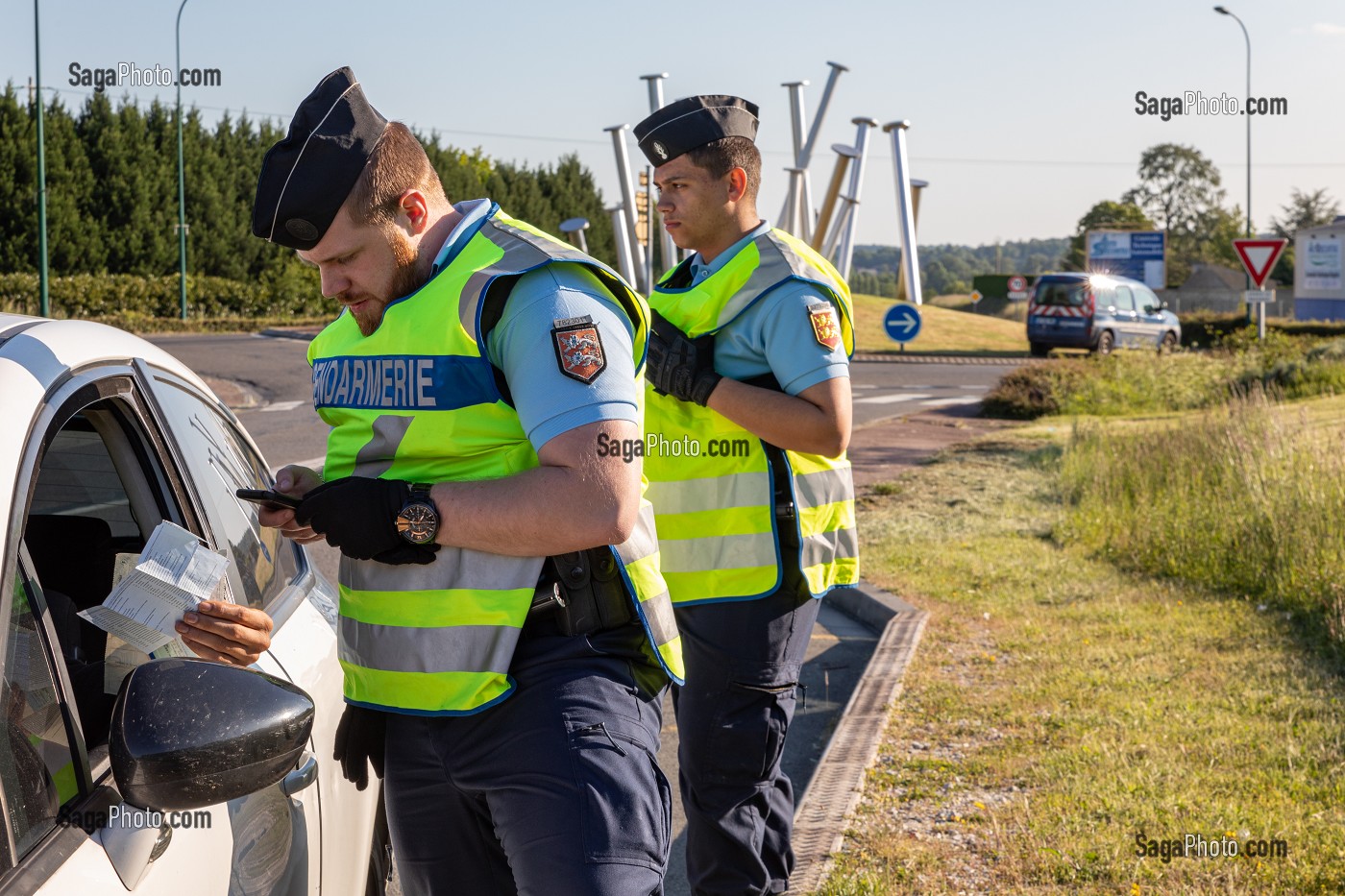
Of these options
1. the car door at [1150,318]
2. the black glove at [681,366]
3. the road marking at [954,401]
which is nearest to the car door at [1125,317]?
the car door at [1150,318]

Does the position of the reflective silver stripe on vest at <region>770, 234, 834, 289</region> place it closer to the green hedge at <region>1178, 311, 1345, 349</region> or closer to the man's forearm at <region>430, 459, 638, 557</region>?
the man's forearm at <region>430, 459, 638, 557</region>

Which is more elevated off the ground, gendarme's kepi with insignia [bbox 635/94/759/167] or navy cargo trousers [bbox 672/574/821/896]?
gendarme's kepi with insignia [bbox 635/94/759/167]

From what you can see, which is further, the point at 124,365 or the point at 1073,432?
the point at 1073,432

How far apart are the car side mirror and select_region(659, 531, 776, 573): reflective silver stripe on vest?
1.61 metres

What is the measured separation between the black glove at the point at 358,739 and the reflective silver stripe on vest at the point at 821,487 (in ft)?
4.55

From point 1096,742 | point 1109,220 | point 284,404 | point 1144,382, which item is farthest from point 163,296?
point 1109,220

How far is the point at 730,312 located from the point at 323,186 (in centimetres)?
149

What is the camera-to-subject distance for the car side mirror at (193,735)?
1.48 meters

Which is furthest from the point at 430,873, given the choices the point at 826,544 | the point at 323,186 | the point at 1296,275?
the point at 1296,275

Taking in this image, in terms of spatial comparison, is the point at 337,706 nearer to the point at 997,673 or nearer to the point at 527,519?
the point at 527,519

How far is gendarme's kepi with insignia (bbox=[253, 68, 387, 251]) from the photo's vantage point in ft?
6.27

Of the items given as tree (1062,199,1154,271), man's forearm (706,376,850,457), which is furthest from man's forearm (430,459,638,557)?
tree (1062,199,1154,271)

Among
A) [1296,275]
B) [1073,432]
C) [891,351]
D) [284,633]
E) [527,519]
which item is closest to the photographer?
[527,519]

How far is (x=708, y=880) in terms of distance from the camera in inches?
122
